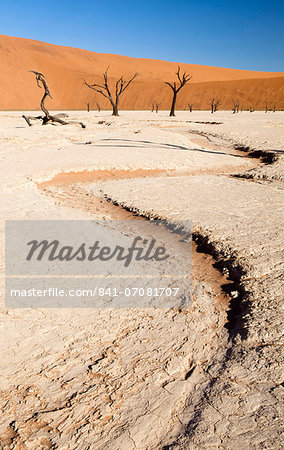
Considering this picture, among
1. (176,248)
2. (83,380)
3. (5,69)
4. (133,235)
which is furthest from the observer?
(5,69)

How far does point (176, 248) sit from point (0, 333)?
6.99 ft

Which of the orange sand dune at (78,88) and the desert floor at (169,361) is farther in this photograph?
the orange sand dune at (78,88)

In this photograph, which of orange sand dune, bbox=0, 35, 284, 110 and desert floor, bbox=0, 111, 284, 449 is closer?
desert floor, bbox=0, 111, 284, 449

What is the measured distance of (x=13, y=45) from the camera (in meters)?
79.3

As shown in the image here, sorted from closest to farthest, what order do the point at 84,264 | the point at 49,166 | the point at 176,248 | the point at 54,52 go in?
the point at 84,264 → the point at 176,248 → the point at 49,166 → the point at 54,52

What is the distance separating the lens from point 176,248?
13.6 feet

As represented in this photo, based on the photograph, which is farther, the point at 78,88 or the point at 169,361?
the point at 78,88

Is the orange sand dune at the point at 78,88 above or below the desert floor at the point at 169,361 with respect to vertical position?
above

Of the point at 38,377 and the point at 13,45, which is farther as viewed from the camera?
the point at 13,45

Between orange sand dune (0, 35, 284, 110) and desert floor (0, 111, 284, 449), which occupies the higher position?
orange sand dune (0, 35, 284, 110)

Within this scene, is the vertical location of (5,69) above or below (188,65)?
below

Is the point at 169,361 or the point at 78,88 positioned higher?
the point at 78,88

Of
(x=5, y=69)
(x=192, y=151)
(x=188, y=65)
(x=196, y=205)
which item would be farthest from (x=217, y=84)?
(x=196, y=205)

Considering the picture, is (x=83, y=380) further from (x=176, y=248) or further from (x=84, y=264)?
(x=176, y=248)
